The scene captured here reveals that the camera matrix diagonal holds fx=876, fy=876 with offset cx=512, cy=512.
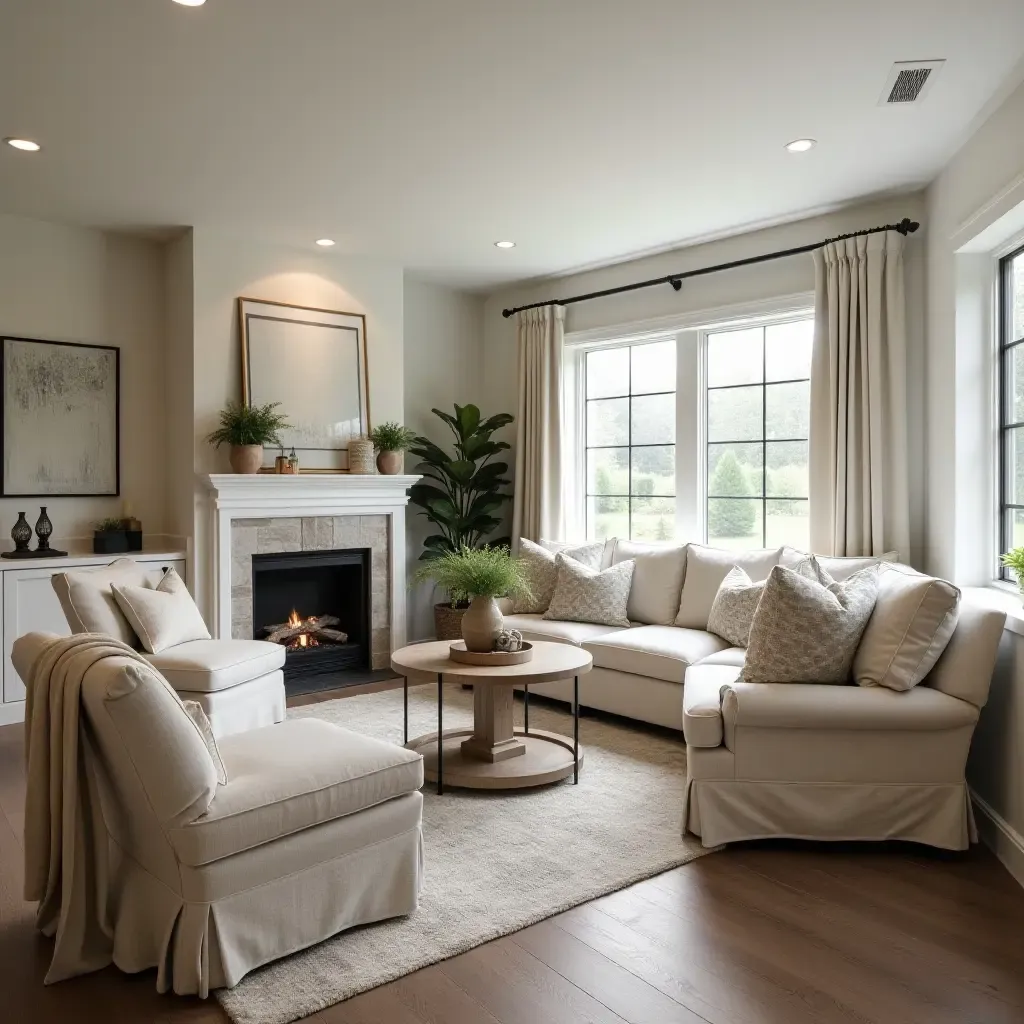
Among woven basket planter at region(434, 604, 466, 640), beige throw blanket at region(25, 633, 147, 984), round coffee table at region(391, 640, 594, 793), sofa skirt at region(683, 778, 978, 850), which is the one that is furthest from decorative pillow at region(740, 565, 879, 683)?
woven basket planter at region(434, 604, 466, 640)

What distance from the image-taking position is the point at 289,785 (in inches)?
90.5

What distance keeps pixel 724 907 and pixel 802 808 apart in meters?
0.58

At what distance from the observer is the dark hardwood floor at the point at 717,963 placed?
82.6 inches

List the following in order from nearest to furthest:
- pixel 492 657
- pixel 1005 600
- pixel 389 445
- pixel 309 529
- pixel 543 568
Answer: pixel 1005 600, pixel 492 657, pixel 543 568, pixel 309 529, pixel 389 445

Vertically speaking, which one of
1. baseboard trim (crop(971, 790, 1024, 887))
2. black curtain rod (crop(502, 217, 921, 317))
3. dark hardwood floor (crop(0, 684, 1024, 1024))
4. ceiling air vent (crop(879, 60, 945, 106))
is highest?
ceiling air vent (crop(879, 60, 945, 106))

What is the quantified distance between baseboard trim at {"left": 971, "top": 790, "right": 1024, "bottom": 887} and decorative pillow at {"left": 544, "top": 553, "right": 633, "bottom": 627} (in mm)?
2202

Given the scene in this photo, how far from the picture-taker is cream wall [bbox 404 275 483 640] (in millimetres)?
6570

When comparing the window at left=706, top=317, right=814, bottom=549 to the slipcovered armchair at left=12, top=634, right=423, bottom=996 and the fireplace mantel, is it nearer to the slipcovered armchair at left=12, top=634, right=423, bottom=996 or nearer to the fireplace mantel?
the fireplace mantel

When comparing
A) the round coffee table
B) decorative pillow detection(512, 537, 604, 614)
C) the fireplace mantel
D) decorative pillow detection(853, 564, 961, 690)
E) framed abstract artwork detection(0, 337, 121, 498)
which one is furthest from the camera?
decorative pillow detection(512, 537, 604, 614)

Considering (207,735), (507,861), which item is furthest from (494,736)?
(207,735)

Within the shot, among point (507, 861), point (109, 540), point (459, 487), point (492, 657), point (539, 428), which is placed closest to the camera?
point (507, 861)

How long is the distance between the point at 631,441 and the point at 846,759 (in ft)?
11.1

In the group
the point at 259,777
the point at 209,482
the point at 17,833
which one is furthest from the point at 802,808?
the point at 209,482

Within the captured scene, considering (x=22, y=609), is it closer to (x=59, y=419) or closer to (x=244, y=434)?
(x=59, y=419)
